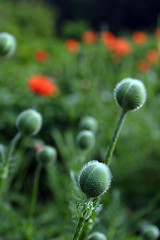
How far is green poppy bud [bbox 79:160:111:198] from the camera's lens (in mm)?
672

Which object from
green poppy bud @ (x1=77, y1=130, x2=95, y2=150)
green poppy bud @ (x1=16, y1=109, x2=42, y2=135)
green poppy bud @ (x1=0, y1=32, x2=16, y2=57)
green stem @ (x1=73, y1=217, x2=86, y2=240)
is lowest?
green stem @ (x1=73, y1=217, x2=86, y2=240)

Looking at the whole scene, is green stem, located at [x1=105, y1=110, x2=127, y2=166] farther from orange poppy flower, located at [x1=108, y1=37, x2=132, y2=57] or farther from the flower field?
orange poppy flower, located at [x1=108, y1=37, x2=132, y2=57]

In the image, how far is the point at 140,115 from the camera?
2848 mm

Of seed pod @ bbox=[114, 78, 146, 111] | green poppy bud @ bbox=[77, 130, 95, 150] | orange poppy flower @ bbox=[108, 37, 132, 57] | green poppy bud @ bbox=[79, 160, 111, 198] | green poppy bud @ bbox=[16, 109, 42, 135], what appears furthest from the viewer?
orange poppy flower @ bbox=[108, 37, 132, 57]

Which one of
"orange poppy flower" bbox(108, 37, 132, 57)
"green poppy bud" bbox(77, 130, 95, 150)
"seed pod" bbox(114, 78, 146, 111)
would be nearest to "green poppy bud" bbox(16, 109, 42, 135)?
→ "green poppy bud" bbox(77, 130, 95, 150)

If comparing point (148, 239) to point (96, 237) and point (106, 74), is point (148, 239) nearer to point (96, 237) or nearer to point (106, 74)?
point (96, 237)

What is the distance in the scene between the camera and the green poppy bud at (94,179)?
672 mm

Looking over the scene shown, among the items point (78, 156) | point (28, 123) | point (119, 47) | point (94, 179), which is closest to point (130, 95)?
point (94, 179)

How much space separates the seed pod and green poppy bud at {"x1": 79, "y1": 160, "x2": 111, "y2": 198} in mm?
170

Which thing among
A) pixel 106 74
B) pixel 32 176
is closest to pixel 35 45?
pixel 106 74

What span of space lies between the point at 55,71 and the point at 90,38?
731 mm

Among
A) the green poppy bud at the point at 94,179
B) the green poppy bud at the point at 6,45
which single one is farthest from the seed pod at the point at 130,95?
the green poppy bud at the point at 6,45

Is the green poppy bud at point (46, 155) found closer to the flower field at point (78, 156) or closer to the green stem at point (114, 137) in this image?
the flower field at point (78, 156)

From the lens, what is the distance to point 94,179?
2.20 feet
